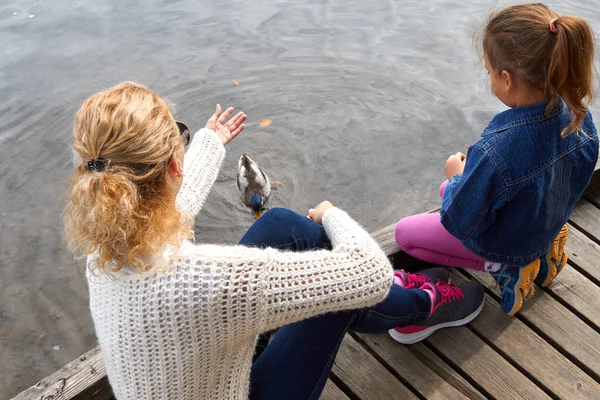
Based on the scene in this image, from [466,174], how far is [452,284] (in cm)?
60

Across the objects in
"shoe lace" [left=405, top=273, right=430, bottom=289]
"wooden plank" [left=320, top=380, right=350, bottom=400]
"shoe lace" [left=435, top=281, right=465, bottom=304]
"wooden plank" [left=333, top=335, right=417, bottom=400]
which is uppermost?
"shoe lace" [left=405, top=273, right=430, bottom=289]

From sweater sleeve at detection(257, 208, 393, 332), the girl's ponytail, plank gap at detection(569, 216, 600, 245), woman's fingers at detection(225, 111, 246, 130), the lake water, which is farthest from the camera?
the lake water

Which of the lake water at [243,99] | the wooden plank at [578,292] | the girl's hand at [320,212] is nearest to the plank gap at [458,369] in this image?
the wooden plank at [578,292]

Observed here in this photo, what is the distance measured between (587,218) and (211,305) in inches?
83.0

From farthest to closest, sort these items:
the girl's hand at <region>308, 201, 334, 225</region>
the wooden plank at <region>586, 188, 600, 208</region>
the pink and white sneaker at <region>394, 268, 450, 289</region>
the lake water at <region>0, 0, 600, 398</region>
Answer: the lake water at <region>0, 0, 600, 398</region>, the wooden plank at <region>586, 188, 600, 208</region>, the pink and white sneaker at <region>394, 268, 450, 289</region>, the girl's hand at <region>308, 201, 334, 225</region>

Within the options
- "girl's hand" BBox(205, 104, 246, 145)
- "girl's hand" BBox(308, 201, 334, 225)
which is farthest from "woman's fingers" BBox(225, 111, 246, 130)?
"girl's hand" BBox(308, 201, 334, 225)

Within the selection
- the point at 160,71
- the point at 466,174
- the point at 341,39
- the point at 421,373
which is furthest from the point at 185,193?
the point at 341,39

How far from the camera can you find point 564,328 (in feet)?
7.85

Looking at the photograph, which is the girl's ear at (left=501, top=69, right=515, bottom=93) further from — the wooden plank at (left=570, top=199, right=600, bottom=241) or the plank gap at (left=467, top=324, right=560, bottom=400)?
the wooden plank at (left=570, top=199, right=600, bottom=241)

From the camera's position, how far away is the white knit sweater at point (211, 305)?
1.43m

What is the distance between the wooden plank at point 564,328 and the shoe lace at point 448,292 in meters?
0.25

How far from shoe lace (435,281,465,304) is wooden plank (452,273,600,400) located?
165mm

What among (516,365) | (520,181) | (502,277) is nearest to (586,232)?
(502,277)

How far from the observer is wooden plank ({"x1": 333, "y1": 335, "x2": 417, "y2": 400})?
2211mm
